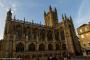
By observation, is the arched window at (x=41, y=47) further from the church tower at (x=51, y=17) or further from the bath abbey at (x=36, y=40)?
the church tower at (x=51, y=17)

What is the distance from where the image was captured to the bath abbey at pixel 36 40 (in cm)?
4144

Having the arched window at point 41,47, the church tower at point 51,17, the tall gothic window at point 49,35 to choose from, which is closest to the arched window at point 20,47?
the arched window at point 41,47

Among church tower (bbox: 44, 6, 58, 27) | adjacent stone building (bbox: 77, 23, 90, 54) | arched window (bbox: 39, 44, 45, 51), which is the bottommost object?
arched window (bbox: 39, 44, 45, 51)

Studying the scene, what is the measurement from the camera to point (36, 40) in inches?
1820

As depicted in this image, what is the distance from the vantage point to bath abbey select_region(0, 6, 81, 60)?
1631 inches

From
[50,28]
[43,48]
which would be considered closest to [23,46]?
[43,48]

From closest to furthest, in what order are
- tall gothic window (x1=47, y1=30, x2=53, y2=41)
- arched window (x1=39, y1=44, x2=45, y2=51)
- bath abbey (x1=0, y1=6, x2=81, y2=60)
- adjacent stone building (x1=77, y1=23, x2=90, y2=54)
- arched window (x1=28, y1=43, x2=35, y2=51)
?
adjacent stone building (x1=77, y1=23, x2=90, y2=54) → bath abbey (x1=0, y1=6, x2=81, y2=60) → arched window (x1=28, y1=43, x2=35, y2=51) → arched window (x1=39, y1=44, x2=45, y2=51) → tall gothic window (x1=47, y1=30, x2=53, y2=41)

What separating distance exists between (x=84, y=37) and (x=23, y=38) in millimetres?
22531

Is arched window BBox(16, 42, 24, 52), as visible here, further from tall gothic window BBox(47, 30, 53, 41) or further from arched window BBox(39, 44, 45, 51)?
tall gothic window BBox(47, 30, 53, 41)

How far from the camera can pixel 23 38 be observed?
145 ft

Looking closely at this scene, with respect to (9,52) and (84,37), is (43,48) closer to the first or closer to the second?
(9,52)

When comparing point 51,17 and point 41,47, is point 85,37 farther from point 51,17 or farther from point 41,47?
point 51,17

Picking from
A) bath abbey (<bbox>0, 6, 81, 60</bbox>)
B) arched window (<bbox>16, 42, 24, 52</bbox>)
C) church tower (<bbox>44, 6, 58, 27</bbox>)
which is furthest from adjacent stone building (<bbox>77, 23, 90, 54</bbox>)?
→ church tower (<bbox>44, 6, 58, 27</bbox>)

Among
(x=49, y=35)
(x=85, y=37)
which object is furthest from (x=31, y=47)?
(x=85, y=37)
